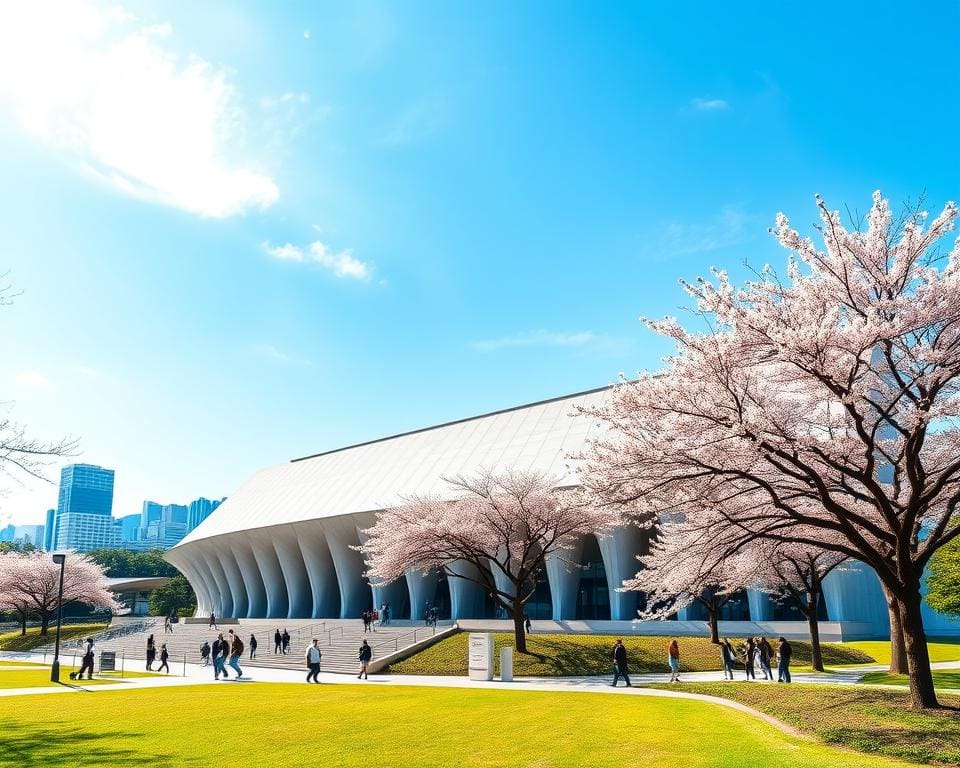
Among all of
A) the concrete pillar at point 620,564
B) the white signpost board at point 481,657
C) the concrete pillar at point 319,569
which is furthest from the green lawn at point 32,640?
the white signpost board at point 481,657

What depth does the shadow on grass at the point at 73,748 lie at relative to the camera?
1095cm

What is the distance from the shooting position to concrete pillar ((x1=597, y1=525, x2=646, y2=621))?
145ft

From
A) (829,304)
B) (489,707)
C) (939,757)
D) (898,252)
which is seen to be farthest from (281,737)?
(898,252)

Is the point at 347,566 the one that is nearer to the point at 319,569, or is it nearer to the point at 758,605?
the point at 319,569

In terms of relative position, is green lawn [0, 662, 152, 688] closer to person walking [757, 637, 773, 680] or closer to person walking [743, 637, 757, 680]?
person walking [743, 637, 757, 680]

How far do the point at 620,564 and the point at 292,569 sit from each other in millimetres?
31263

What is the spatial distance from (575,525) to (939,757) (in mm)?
22368

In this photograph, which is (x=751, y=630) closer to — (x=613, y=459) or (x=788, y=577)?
(x=788, y=577)

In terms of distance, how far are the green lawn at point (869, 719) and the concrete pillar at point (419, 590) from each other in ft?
122

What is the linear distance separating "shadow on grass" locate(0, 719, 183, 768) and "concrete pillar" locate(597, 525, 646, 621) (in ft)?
110

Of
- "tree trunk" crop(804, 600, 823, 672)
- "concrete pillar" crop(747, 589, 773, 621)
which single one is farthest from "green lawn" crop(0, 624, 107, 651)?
"tree trunk" crop(804, 600, 823, 672)

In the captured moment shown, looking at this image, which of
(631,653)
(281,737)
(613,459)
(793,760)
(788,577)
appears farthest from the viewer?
(631,653)

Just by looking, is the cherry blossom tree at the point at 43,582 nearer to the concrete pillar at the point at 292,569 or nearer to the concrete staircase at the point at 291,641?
the concrete staircase at the point at 291,641

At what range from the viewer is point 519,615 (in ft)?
103
